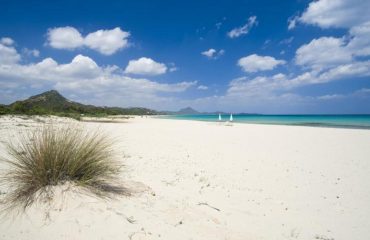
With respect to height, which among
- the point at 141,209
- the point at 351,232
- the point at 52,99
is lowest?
the point at 351,232

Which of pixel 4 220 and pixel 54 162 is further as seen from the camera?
pixel 54 162

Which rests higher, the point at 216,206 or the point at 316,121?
the point at 316,121

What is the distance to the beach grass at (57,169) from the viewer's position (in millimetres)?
3670

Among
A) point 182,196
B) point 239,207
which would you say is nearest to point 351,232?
point 239,207

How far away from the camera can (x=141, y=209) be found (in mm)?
3881

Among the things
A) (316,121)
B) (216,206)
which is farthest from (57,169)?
(316,121)

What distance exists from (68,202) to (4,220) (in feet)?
2.45

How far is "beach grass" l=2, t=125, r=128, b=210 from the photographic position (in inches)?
144

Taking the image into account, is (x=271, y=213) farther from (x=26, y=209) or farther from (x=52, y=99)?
(x=52, y=99)

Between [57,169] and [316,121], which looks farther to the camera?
[316,121]

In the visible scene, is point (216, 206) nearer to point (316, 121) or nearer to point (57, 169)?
point (57, 169)

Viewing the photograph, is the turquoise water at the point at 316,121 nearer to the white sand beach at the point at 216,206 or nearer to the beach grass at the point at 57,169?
the white sand beach at the point at 216,206

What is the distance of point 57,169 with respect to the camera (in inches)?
152

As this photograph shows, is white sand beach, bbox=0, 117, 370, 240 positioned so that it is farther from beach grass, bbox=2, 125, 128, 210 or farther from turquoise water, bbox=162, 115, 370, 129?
turquoise water, bbox=162, 115, 370, 129
